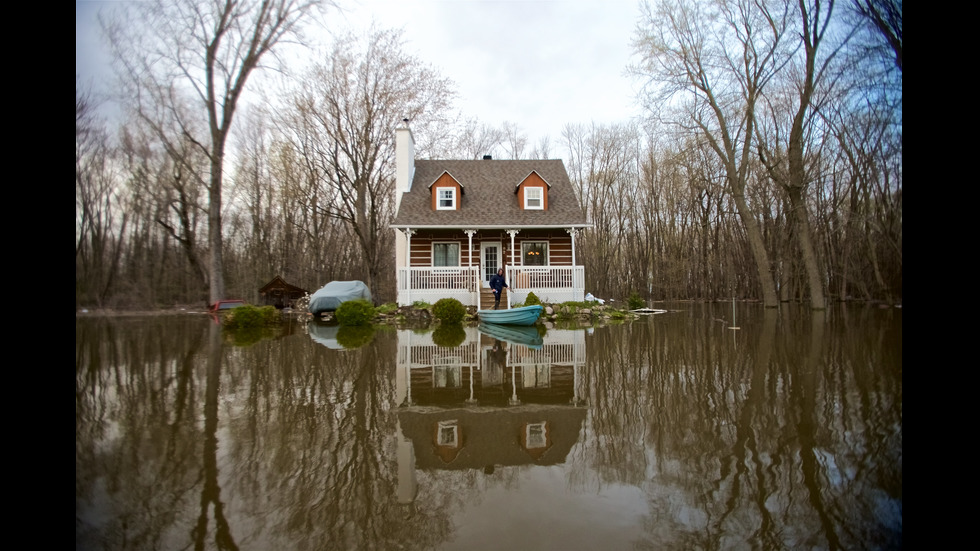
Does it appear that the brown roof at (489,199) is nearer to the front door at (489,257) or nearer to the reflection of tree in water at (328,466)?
the front door at (489,257)

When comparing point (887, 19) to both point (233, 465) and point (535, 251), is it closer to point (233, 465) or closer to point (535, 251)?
point (233, 465)

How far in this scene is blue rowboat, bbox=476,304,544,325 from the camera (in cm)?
1408

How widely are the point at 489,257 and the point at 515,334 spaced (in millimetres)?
9161

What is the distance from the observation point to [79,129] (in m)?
2.49

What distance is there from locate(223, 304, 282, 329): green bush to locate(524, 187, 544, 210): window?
1148 cm

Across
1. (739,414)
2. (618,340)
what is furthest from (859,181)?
(618,340)

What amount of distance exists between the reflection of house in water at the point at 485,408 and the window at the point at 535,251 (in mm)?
12074

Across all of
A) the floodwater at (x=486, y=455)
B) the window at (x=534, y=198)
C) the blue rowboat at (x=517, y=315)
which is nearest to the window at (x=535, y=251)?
the window at (x=534, y=198)

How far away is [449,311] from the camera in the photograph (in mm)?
15750

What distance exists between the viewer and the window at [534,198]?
20.8 m

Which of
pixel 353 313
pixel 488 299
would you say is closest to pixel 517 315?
pixel 488 299

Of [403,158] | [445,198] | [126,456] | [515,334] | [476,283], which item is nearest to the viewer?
[126,456]

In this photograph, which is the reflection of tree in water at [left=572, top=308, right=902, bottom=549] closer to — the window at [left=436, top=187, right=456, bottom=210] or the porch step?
the porch step
